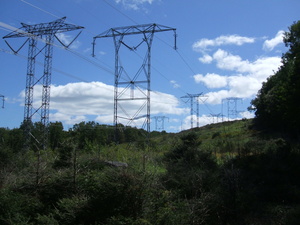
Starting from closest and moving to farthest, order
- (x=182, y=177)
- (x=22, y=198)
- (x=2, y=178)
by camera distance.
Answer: (x=22, y=198), (x=2, y=178), (x=182, y=177)

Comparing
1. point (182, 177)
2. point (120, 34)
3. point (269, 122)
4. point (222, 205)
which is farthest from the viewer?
point (269, 122)

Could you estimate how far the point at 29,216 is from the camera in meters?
10.6

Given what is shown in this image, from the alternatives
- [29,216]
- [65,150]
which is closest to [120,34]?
[65,150]

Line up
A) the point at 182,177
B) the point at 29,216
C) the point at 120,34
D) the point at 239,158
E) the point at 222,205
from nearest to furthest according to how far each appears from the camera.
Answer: the point at 29,216
the point at 222,205
the point at 182,177
the point at 239,158
the point at 120,34

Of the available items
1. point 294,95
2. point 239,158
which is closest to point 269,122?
point 294,95

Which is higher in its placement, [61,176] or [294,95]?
[294,95]

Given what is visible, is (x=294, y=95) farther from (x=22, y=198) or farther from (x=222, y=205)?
(x=22, y=198)

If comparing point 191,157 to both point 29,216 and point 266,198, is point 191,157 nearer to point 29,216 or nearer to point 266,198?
point 266,198

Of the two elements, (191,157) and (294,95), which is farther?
(294,95)

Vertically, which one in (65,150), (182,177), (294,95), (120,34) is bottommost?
(182,177)

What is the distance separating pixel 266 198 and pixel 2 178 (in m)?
11.5

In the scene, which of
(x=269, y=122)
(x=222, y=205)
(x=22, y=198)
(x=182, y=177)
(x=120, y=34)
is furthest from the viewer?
(x=269, y=122)

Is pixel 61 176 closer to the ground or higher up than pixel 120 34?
closer to the ground

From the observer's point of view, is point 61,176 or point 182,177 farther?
point 182,177
